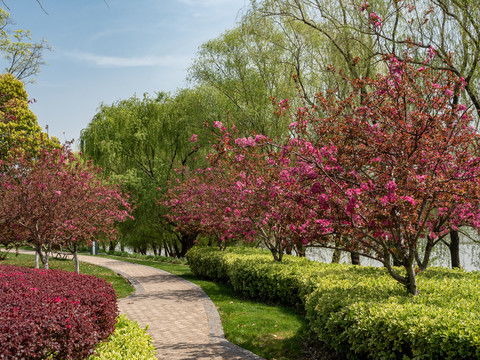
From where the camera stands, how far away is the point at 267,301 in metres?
11.3

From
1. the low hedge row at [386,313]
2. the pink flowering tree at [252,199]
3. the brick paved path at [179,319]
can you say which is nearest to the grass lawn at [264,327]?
the brick paved path at [179,319]

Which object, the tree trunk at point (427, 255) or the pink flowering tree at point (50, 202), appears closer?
the tree trunk at point (427, 255)

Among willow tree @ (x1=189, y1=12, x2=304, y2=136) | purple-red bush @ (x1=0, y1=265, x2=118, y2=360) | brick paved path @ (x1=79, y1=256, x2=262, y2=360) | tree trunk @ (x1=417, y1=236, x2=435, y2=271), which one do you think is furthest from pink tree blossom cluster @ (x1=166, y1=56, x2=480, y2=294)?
willow tree @ (x1=189, y1=12, x2=304, y2=136)

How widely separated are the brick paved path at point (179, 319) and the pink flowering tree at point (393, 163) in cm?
288

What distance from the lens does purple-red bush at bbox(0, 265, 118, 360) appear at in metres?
4.24

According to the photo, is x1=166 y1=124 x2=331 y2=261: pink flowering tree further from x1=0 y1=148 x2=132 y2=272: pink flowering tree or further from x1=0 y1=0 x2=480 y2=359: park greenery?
x1=0 y1=148 x2=132 y2=272: pink flowering tree

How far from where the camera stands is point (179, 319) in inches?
369

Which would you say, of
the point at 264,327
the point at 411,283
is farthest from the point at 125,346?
the point at 411,283

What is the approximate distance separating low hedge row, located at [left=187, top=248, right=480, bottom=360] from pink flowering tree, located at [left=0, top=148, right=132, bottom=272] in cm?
656

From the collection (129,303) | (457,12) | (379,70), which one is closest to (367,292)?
(129,303)

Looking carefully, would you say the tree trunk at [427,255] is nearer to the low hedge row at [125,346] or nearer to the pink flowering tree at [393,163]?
the pink flowering tree at [393,163]

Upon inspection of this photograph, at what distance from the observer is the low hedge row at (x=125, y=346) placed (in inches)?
202

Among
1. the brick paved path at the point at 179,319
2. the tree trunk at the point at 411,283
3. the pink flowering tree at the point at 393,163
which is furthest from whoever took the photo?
the brick paved path at the point at 179,319

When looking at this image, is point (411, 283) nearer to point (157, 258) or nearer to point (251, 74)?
point (251, 74)
